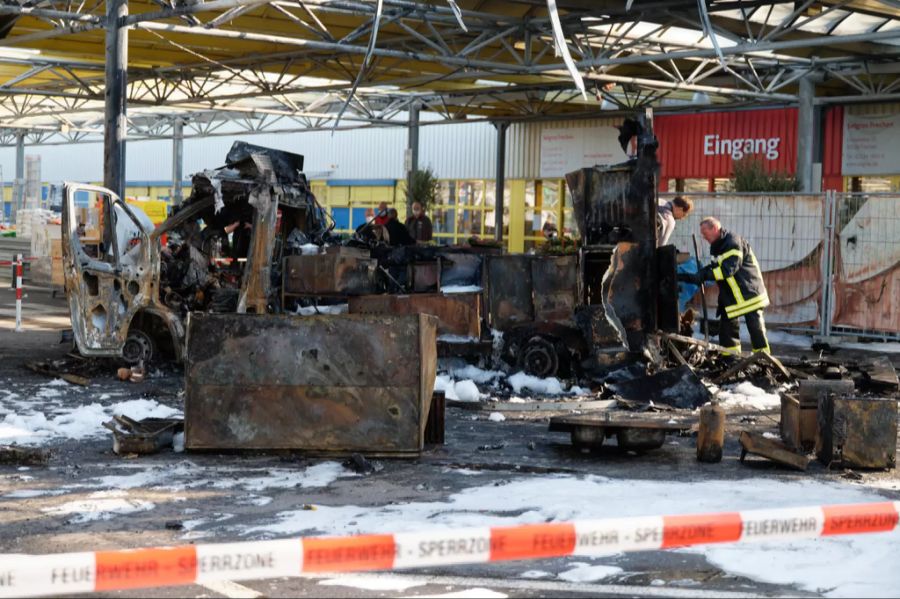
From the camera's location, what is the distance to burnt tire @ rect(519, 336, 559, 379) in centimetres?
1291

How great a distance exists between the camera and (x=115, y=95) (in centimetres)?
1764

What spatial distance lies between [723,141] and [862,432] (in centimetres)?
2065

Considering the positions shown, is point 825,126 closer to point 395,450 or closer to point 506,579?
point 395,450

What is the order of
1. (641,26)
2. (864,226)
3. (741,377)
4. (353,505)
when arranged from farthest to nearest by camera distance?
(641,26), (864,226), (741,377), (353,505)

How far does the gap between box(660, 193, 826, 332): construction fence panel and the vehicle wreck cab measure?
691cm

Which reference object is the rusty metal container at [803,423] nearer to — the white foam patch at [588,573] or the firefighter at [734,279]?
the white foam patch at [588,573]

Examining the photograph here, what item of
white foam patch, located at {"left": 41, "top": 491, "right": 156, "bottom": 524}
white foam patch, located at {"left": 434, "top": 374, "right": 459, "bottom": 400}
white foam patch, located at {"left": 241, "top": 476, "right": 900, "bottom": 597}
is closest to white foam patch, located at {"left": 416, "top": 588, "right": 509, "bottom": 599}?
white foam patch, located at {"left": 241, "top": 476, "right": 900, "bottom": 597}

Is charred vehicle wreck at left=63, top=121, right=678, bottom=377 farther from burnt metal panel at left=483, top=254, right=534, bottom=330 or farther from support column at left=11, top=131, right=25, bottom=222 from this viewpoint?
support column at left=11, top=131, right=25, bottom=222

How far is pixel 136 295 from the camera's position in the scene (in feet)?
42.9

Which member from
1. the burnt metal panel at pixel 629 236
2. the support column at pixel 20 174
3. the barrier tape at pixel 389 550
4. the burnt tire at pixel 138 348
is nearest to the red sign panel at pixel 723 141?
the burnt metal panel at pixel 629 236

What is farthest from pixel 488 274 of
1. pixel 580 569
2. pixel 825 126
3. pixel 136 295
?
pixel 825 126

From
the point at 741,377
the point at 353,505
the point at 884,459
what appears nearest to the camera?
the point at 353,505

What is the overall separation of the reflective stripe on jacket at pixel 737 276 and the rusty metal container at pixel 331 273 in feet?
12.1

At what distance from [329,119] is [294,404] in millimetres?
26104
